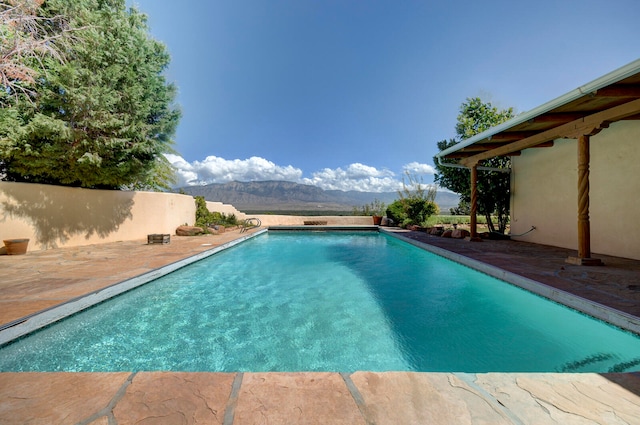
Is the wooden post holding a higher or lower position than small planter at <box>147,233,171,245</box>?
higher

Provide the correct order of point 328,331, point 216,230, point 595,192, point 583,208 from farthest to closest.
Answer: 1. point 216,230
2. point 595,192
3. point 583,208
4. point 328,331

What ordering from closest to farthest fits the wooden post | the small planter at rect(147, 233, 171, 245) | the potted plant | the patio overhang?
the patio overhang
the wooden post
the small planter at rect(147, 233, 171, 245)
the potted plant

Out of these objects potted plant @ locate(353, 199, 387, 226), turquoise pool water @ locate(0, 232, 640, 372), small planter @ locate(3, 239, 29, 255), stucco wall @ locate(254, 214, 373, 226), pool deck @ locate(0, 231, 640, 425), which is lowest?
turquoise pool water @ locate(0, 232, 640, 372)

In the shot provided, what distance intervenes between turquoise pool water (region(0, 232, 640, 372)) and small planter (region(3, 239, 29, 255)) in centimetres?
474

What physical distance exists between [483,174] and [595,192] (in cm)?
399

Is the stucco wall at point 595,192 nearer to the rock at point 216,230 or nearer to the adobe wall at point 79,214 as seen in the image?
the rock at point 216,230

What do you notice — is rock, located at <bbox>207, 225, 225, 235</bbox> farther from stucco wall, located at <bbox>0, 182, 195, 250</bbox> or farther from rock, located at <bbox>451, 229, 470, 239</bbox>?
rock, located at <bbox>451, 229, 470, 239</bbox>

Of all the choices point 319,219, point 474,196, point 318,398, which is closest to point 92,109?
point 318,398

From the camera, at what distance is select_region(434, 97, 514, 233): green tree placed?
10.0 meters

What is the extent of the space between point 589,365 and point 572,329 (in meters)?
0.68

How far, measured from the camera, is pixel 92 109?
734cm

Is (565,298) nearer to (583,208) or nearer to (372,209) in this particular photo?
(583,208)

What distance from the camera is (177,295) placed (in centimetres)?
427

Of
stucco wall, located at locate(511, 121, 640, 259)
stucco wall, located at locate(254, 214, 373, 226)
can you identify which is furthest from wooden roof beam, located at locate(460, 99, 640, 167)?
stucco wall, located at locate(254, 214, 373, 226)
